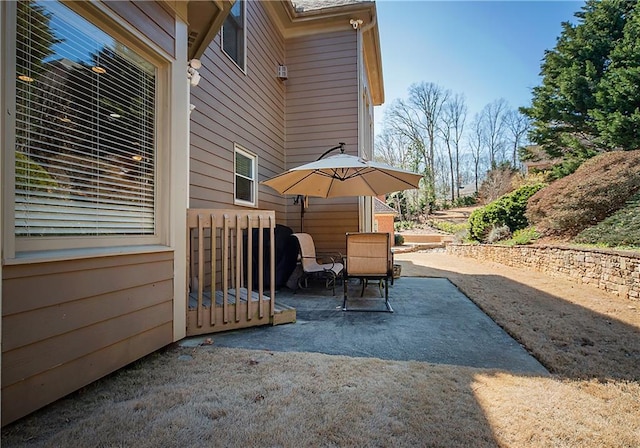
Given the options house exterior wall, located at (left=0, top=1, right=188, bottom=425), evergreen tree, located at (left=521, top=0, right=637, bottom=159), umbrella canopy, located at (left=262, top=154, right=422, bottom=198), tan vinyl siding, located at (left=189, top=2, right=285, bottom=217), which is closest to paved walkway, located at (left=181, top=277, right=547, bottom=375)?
house exterior wall, located at (left=0, top=1, right=188, bottom=425)

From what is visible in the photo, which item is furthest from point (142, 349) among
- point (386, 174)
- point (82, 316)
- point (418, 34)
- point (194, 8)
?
point (418, 34)

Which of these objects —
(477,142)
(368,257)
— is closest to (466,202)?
(477,142)

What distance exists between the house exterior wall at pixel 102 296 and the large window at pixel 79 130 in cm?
15

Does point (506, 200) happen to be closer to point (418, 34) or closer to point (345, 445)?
point (418, 34)

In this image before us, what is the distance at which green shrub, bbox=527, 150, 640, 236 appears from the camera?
22.8 feet

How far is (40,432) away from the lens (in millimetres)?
1624

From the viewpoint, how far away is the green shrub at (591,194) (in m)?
6.96

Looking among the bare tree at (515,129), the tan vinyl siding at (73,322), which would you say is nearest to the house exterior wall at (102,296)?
the tan vinyl siding at (73,322)

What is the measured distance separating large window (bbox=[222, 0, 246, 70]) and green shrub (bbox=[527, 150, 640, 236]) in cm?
774

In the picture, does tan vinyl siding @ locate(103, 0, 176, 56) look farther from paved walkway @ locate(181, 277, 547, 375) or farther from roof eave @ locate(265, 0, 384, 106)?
roof eave @ locate(265, 0, 384, 106)

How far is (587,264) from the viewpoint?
5.84 meters

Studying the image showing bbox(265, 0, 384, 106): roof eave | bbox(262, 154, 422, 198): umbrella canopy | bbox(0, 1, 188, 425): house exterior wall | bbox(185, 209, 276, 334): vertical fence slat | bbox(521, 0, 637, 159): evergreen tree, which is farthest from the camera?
bbox(521, 0, 637, 159): evergreen tree

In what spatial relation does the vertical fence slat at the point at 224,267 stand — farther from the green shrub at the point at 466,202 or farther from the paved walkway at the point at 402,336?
the green shrub at the point at 466,202

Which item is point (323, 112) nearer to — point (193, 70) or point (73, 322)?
point (193, 70)
